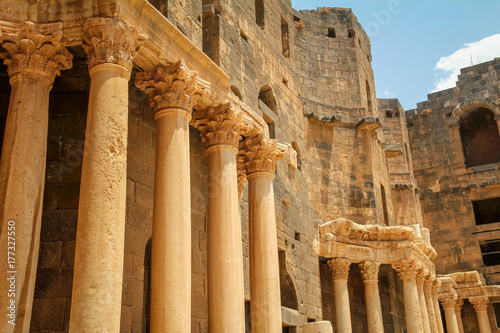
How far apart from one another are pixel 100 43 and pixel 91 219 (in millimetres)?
2436

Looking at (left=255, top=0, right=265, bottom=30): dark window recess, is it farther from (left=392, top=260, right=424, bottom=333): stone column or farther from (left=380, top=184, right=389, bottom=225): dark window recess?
(left=392, top=260, right=424, bottom=333): stone column

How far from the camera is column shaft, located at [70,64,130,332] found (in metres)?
6.16

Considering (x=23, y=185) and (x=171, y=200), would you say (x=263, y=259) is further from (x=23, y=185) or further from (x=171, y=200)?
(x=23, y=185)

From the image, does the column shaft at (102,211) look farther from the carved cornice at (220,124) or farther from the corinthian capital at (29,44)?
the carved cornice at (220,124)

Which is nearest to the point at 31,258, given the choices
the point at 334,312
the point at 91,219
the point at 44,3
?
the point at 91,219

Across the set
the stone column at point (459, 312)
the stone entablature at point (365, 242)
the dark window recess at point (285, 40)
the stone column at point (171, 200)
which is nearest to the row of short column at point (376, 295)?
the stone entablature at point (365, 242)

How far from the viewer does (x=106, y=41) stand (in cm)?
730

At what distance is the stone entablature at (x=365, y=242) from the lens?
61.7 ft

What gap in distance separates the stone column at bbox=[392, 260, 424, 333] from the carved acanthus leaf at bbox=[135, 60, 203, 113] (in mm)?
14000

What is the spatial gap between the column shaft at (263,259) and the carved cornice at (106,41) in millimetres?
4377

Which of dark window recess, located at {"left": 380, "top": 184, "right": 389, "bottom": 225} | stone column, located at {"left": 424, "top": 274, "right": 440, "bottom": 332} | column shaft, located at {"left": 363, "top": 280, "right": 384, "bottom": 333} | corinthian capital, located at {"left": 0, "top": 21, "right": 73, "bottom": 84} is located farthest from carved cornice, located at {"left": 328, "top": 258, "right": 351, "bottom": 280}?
corinthian capital, located at {"left": 0, "top": 21, "right": 73, "bottom": 84}

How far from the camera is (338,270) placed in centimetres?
1878

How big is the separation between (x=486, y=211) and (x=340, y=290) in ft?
50.4

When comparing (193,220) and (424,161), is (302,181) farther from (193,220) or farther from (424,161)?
(424,161)
